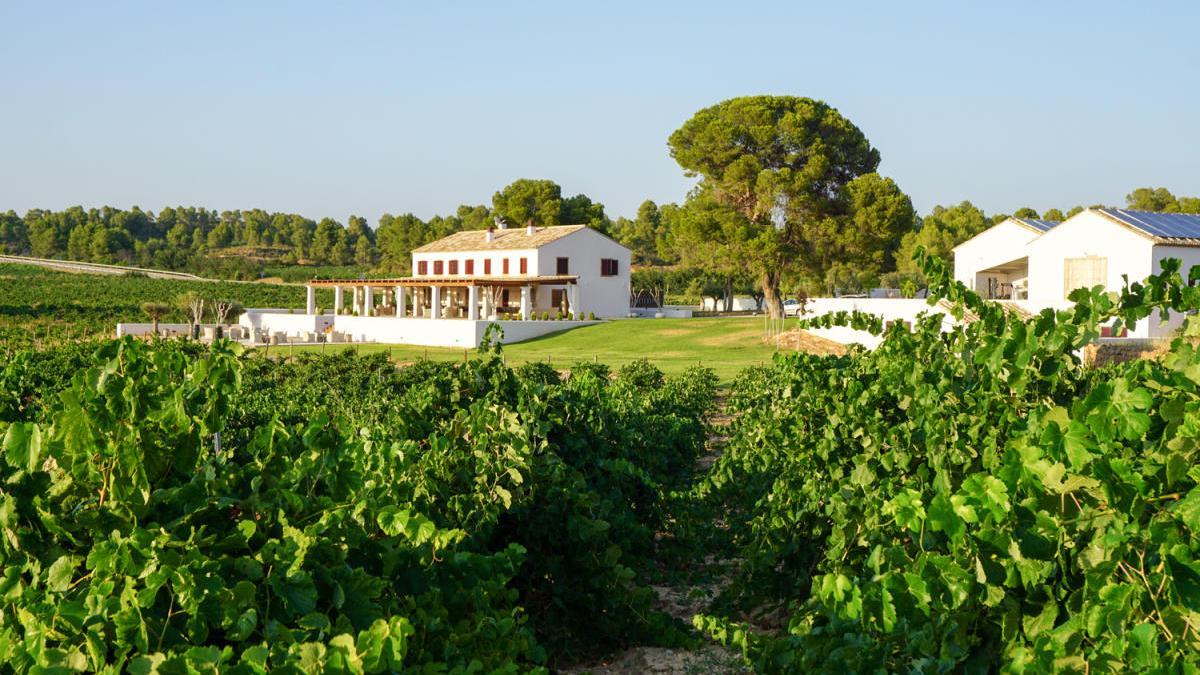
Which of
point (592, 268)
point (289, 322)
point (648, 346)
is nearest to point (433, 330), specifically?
point (648, 346)

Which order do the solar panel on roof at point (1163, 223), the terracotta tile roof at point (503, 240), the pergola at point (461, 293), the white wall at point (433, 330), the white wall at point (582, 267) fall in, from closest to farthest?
1. the solar panel on roof at point (1163, 223)
2. the white wall at point (433, 330)
3. the pergola at point (461, 293)
4. the white wall at point (582, 267)
5. the terracotta tile roof at point (503, 240)

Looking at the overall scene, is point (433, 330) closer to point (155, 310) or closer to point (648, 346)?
point (648, 346)

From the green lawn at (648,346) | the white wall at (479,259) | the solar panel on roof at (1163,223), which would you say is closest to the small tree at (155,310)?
the green lawn at (648,346)

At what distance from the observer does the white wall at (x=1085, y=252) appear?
32.1m

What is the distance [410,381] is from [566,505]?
520 inches

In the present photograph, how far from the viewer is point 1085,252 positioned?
1339 inches

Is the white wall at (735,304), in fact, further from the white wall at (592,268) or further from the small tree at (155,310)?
the small tree at (155,310)

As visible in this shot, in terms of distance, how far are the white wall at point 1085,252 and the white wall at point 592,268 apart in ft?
90.7

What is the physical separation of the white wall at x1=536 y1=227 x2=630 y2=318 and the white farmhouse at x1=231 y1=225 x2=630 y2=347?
5cm

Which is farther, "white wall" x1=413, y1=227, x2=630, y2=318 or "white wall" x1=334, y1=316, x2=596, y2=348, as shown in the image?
"white wall" x1=413, y1=227, x2=630, y2=318

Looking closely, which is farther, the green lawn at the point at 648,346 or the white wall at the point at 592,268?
the white wall at the point at 592,268

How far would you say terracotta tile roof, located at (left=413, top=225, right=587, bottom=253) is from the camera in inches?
2355

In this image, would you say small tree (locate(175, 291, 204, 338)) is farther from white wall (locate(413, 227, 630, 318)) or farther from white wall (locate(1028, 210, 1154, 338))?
white wall (locate(1028, 210, 1154, 338))

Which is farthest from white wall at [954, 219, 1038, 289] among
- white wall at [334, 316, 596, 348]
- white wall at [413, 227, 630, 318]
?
white wall at [413, 227, 630, 318]
